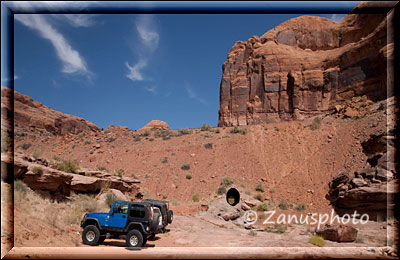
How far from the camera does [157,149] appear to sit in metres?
32.2

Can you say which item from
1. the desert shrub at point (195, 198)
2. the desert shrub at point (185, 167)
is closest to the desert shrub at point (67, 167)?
the desert shrub at point (195, 198)

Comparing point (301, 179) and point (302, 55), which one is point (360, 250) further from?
point (302, 55)

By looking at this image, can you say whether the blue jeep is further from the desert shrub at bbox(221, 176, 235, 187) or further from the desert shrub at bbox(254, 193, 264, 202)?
the desert shrub at bbox(221, 176, 235, 187)

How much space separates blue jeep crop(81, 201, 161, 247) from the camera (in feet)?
30.6


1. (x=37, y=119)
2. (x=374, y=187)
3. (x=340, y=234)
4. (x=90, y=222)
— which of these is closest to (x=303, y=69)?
(x=374, y=187)

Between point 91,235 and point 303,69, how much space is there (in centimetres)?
4253

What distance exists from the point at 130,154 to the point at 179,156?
17.3 feet

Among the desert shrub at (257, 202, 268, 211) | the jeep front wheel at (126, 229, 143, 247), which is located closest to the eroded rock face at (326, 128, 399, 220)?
the desert shrub at (257, 202, 268, 211)

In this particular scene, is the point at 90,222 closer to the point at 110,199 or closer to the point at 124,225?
the point at 124,225

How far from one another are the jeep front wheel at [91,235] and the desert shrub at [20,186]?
3408 mm

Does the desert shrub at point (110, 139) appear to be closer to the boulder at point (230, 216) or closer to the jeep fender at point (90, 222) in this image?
the boulder at point (230, 216)

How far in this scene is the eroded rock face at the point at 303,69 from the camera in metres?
37.4

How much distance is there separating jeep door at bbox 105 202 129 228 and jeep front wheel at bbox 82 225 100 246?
17.1 inches

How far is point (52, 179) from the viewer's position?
42.8 feet
